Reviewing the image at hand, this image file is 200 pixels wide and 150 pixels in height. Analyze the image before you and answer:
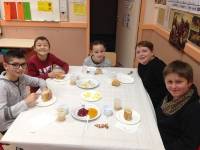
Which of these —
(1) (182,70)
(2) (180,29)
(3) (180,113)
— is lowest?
(3) (180,113)

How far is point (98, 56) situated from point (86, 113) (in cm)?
108

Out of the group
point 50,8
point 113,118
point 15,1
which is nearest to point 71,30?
point 50,8

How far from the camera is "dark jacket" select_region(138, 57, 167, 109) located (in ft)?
6.31

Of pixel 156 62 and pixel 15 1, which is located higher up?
pixel 15 1

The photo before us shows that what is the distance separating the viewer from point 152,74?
6.31 feet

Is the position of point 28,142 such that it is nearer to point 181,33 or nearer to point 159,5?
point 181,33

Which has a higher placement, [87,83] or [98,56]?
[98,56]

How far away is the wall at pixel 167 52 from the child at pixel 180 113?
18.8 inches

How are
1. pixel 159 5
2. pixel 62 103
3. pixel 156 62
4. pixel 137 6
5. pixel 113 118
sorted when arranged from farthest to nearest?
pixel 137 6, pixel 159 5, pixel 156 62, pixel 62 103, pixel 113 118

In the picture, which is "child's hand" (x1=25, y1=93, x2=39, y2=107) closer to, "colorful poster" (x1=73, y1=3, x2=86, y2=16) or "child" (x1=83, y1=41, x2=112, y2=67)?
"child" (x1=83, y1=41, x2=112, y2=67)

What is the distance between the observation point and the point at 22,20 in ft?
10.5

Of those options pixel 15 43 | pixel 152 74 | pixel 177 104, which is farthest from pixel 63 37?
pixel 177 104

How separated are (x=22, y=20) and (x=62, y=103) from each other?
222cm

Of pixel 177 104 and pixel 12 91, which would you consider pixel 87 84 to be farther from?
pixel 177 104
